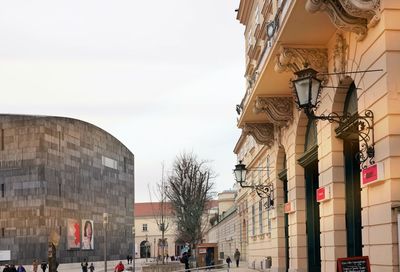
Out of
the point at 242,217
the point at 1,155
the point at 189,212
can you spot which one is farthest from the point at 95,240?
the point at 242,217

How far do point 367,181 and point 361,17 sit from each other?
283 cm

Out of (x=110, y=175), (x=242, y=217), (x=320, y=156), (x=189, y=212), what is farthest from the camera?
(x=110, y=175)

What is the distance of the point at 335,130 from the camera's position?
563 inches

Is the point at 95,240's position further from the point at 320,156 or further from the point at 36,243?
the point at 320,156

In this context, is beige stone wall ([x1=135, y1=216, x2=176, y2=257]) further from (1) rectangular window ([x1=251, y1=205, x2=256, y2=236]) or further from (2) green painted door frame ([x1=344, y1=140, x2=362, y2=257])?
(2) green painted door frame ([x1=344, y1=140, x2=362, y2=257])

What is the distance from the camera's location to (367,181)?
37.4 feet

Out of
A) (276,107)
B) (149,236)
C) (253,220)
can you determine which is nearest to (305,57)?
(276,107)

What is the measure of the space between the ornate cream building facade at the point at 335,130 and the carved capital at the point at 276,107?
3cm

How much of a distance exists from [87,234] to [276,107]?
65.0 meters

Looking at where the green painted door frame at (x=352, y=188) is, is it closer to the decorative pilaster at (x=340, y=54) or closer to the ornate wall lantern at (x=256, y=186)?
the decorative pilaster at (x=340, y=54)

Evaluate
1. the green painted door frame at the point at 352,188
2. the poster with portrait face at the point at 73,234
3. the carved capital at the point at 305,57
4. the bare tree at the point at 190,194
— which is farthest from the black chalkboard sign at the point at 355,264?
the poster with portrait face at the point at 73,234

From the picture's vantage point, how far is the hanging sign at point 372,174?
1080 centimetres

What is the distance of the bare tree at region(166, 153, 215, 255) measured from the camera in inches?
2340

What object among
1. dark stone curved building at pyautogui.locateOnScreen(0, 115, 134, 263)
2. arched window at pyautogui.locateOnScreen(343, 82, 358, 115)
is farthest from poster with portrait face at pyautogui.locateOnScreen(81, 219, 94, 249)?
arched window at pyautogui.locateOnScreen(343, 82, 358, 115)
